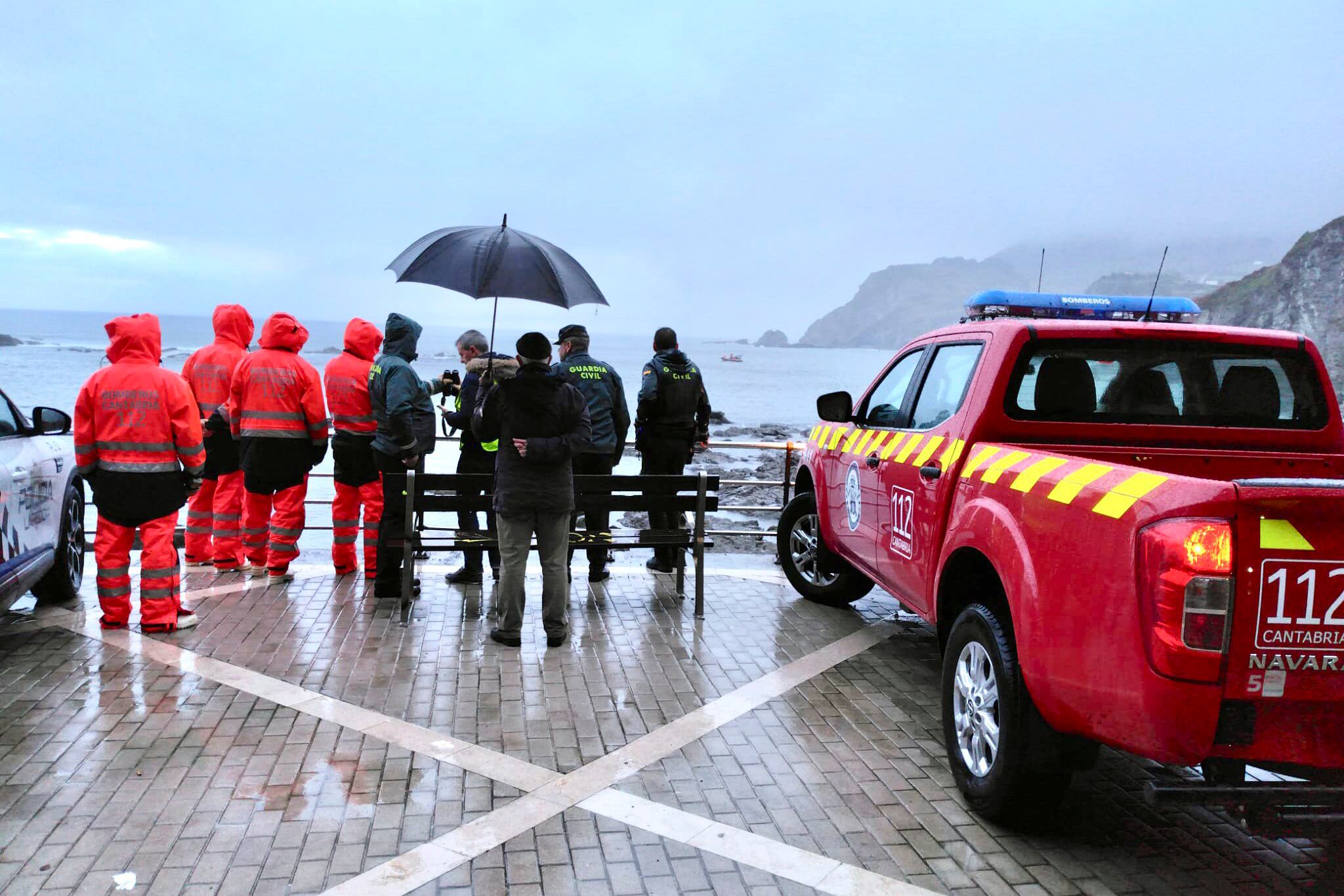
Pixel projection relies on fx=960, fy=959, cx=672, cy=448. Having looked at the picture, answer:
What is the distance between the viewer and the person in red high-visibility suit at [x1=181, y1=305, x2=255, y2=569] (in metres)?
7.55

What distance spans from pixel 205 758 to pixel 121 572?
2.40m

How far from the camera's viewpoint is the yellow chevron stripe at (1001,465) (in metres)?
3.84

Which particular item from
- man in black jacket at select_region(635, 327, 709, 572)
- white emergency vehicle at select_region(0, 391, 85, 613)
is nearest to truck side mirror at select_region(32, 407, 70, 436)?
white emergency vehicle at select_region(0, 391, 85, 613)

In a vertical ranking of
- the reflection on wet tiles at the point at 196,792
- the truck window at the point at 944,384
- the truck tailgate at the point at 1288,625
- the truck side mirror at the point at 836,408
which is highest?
Result: the truck window at the point at 944,384

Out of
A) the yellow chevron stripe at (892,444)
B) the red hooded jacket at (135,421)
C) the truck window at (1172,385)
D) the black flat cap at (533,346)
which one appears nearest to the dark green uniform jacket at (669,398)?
the black flat cap at (533,346)

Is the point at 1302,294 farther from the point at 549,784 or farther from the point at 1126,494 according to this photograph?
the point at 549,784

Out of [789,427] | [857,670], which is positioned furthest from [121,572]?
[789,427]

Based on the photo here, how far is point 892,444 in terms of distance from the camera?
5.36m

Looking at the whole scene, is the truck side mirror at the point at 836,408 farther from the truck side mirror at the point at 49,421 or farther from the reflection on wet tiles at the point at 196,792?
the truck side mirror at the point at 49,421

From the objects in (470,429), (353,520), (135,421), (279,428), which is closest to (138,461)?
(135,421)

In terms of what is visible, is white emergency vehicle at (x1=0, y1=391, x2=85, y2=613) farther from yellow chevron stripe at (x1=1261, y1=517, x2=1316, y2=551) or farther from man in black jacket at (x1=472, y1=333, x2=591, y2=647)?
yellow chevron stripe at (x1=1261, y1=517, x2=1316, y2=551)

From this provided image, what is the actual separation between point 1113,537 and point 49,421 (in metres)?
6.11

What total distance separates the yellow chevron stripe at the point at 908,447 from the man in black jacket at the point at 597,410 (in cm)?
285

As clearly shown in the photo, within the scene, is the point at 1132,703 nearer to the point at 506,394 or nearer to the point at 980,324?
the point at 980,324
